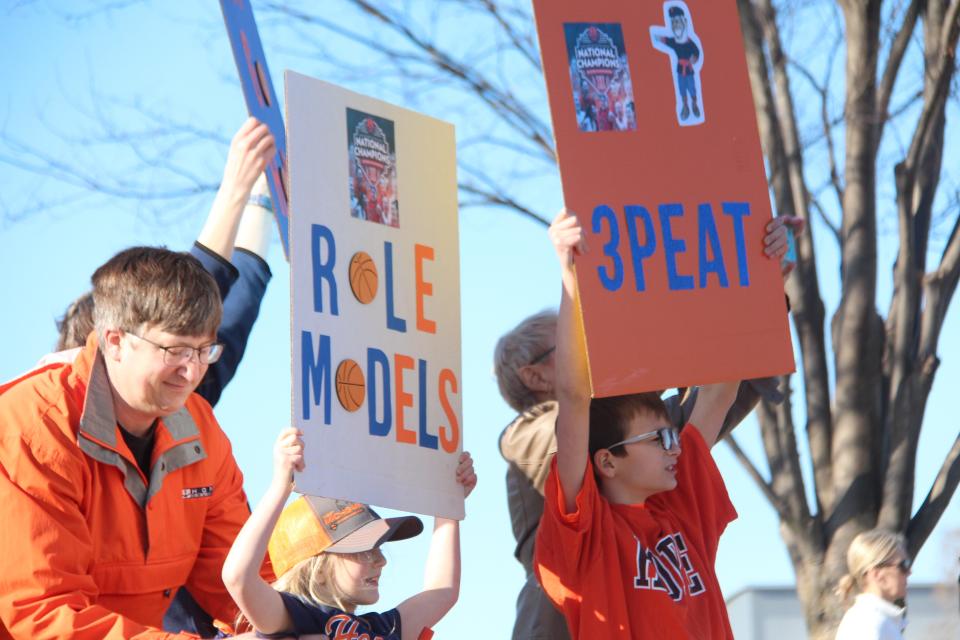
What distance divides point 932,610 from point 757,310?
6035 millimetres

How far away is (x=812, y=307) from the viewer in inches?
269

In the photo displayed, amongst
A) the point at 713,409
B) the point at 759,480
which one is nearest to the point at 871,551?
the point at 759,480

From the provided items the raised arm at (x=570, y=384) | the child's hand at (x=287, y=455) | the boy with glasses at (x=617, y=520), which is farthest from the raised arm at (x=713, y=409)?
the child's hand at (x=287, y=455)

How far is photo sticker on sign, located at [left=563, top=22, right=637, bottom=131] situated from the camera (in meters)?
4.02

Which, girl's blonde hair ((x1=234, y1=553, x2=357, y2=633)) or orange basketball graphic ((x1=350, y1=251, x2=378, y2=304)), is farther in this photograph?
girl's blonde hair ((x1=234, y1=553, x2=357, y2=633))

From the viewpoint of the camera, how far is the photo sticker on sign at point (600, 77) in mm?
4023

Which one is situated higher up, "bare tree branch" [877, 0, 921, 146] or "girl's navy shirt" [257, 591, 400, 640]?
"bare tree branch" [877, 0, 921, 146]

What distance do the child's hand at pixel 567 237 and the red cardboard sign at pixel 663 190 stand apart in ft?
0.10

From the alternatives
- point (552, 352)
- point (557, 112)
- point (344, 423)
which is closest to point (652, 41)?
point (557, 112)

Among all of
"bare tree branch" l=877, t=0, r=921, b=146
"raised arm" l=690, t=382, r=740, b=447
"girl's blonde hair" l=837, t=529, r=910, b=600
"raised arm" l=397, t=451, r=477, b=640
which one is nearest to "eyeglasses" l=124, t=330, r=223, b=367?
"raised arm" l=397, t=451, r=477, b=640

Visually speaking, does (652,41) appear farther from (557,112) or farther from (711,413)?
(711,413)

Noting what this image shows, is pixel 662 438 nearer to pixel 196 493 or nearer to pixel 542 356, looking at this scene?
pixel 542 356

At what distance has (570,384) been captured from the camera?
3.94m

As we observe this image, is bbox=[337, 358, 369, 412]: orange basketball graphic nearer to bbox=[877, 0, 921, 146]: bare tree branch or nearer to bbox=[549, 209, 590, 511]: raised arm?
bbox=[549, 209, 590, 511]: raised arm
